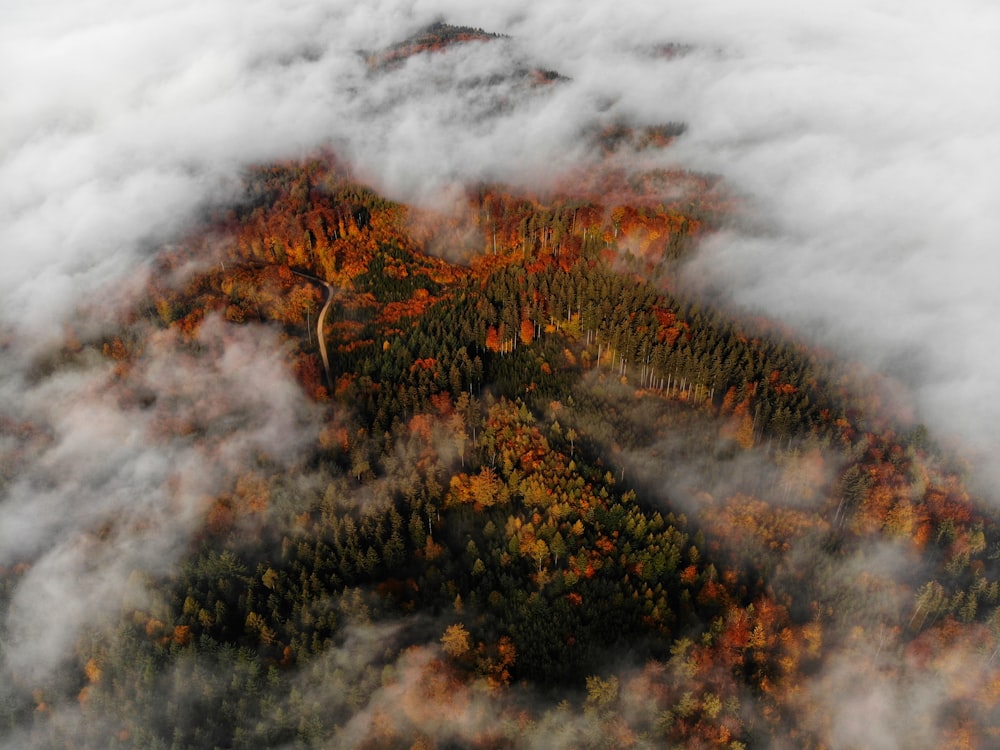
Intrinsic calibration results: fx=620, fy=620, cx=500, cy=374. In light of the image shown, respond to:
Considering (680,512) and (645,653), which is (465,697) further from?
(680,512)

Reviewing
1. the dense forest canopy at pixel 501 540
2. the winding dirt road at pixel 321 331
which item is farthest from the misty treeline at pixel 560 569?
the winding dirt road at pixel 321 331

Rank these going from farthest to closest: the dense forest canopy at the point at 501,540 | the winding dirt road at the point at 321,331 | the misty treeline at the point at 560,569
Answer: the winding dirt road at the point at 321,331 < the dense forest canopy at the point at 501,540 < the misty treeline at the point at 560,569

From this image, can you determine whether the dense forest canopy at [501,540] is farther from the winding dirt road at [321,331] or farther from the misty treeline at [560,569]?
the winding dirt road at [321,331]

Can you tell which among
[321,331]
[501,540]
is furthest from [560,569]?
[321,331]

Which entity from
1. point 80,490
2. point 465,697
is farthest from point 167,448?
point 465,697

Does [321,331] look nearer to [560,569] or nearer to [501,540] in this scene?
[501,540]

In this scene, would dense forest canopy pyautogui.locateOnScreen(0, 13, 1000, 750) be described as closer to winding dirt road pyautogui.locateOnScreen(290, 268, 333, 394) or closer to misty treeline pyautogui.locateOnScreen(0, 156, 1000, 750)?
misty treeline pyautogui.locateOnScreen(0, 156, 1000, 750)

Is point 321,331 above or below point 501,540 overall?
above
